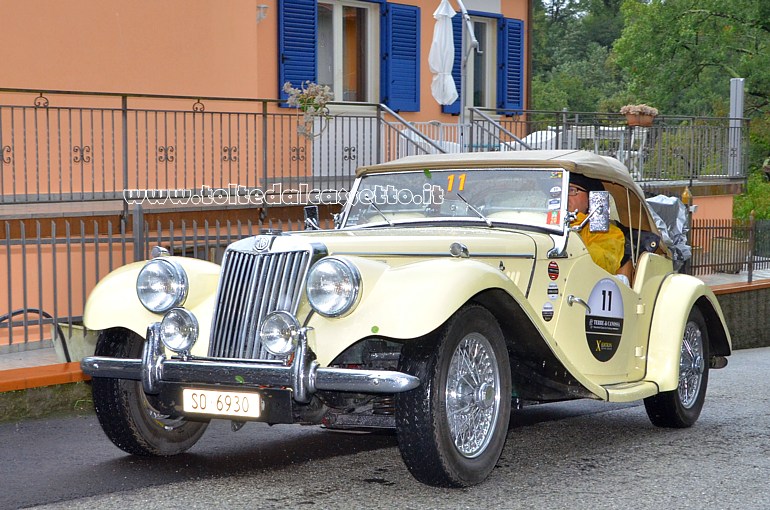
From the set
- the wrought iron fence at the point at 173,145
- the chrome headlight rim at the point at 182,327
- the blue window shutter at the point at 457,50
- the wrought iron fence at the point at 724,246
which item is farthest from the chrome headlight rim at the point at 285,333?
the blue window shutter at the point at 457,50

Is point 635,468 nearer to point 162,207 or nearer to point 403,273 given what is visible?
point 403,273

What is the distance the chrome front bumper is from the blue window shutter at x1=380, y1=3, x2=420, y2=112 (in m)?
Answer: 13.1

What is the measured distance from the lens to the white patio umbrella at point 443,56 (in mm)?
17266

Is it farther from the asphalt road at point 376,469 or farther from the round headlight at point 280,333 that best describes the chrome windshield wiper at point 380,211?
the round headlight at point 280,333

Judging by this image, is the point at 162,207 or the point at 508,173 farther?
the point at 162,207

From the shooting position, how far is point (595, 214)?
268 inches

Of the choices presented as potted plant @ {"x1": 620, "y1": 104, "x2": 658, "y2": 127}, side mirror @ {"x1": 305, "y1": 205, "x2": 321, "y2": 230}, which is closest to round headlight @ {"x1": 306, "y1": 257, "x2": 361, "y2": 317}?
side mirror @ {"x1": 305, "y1": 205, "x2": 321, "y2": 230}

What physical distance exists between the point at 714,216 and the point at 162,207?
1285 cm

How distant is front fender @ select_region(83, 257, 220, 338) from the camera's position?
6008 mm

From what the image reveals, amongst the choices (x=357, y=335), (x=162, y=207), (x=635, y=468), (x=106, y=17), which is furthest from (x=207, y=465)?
(x=106, y=17)

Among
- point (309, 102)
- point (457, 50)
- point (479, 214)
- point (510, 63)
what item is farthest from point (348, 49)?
point (479, 214)

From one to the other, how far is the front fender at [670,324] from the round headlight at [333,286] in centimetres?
271

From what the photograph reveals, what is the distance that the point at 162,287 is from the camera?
6.00 m

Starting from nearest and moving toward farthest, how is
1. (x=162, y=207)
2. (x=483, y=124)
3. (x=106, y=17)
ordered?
(x=162, y=207) < (x=106, y=17) < (x=483, y=124)
